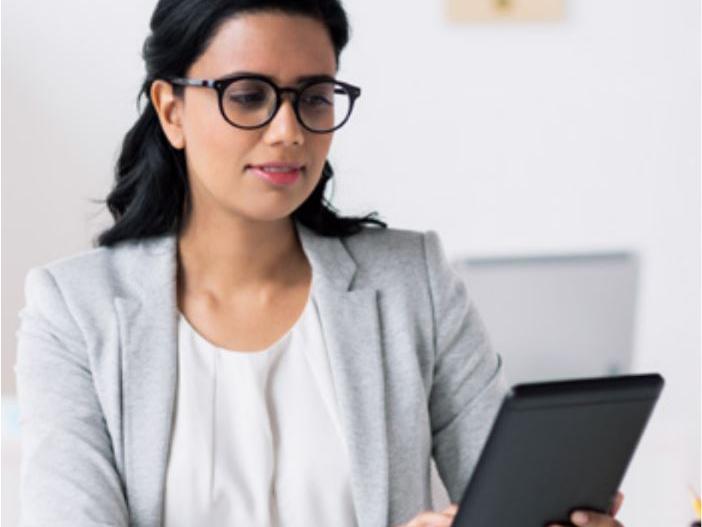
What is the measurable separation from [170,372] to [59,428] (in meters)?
0.16

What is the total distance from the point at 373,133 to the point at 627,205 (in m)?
0.81

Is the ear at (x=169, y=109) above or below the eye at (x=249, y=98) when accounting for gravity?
below

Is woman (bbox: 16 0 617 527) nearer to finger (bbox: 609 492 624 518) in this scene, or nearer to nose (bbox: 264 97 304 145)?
nose (bbox: 264 97 304 145)

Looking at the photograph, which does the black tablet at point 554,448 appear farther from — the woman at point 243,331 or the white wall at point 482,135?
the white wall at point 482,135

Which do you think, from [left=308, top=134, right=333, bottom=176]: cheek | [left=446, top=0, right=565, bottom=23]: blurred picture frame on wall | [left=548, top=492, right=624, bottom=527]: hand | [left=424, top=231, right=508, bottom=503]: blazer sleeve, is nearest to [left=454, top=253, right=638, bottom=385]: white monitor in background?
[left=424, top=231, right=508, bottom=503]: blazer sleeve

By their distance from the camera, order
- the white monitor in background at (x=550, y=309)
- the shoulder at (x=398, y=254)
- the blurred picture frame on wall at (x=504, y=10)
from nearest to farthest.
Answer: the shoulder at (x=398, y=254)
the white monitor in background at (x=550, y=309)
the blurred picture frame on wall at (x=504, y=10)

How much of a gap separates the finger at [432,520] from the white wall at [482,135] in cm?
199

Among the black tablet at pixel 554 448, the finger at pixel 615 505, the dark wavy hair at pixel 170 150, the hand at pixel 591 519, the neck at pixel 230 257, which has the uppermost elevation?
the dark wavy hair at pixel 170 150

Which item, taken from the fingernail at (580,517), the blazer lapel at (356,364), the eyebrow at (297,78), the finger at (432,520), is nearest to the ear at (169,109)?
the eyebrow at (297,78)

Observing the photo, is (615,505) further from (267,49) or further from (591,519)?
(267,49)

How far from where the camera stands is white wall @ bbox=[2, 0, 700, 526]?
11.5 feet

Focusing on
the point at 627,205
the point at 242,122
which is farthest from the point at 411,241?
the point at 627,205

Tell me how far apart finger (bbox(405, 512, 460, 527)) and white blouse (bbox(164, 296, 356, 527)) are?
0.67ft

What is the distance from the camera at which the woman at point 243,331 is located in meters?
1.76
